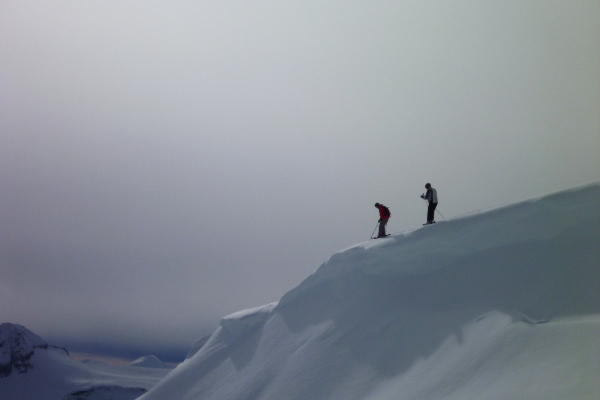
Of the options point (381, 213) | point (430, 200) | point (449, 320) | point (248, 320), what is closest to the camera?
point (449, 320)

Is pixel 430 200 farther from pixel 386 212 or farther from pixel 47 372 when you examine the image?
pixel 47 372

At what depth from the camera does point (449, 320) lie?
12469 millimetres

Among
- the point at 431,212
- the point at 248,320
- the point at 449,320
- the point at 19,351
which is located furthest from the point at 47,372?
the point at 449,320

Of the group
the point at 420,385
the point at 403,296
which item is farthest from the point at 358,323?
the point at 420,385

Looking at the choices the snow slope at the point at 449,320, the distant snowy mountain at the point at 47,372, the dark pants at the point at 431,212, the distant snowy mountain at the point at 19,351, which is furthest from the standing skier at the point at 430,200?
the distant snowy mountain at the point at 19,351

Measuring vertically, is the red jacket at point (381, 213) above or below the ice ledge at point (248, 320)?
above

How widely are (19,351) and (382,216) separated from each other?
127 m

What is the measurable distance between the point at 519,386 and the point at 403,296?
19.1 feet

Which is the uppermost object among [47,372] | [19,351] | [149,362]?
[19,351]

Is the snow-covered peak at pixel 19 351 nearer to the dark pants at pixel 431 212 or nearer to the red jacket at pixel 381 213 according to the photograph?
the red jacket at pixel 381 213

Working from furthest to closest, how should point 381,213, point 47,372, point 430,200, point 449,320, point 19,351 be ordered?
1. point 19,351
2. point 47,372
3. point 381,213
4. point 430,200
5. point 449,320

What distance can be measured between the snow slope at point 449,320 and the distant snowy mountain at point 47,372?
290 ft

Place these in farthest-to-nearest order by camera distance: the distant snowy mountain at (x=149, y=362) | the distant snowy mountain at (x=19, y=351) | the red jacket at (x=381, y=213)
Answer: the distant snowy mountain at (x=149, y=362), the distant snowy mountain at (x=19, y=351), the red jacket at (x=381, y=213)

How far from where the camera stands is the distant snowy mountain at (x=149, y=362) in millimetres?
126938
